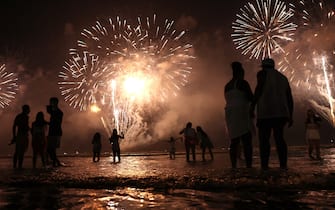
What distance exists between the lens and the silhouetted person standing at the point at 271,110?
17.9 feet

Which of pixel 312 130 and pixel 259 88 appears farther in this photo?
pixel 312 130

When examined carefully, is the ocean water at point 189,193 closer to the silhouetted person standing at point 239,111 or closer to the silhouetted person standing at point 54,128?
the silhouetted person standing at point 239,111

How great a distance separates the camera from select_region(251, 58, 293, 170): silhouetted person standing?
215 inches

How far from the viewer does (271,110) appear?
17.9 ft

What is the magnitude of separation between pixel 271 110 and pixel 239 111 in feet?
1.80

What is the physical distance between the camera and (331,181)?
4.25 m

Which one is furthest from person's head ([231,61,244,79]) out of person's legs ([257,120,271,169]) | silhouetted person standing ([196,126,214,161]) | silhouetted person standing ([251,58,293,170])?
silhouetted person standing ([196,126,214,161])

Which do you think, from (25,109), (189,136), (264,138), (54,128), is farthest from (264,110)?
(189,136)

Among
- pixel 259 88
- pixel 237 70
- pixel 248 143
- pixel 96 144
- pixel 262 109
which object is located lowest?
pixel 248 143

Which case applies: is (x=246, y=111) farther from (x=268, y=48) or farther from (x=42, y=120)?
(x=268, y=48)

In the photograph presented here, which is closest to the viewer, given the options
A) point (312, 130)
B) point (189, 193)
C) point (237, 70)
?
point (189, 193)

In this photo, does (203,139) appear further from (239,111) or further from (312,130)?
(239,111)

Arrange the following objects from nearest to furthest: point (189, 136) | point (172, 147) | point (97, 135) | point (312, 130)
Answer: point (312, 130) < point (189, 136) < point (97, 135) < point (172, 147)

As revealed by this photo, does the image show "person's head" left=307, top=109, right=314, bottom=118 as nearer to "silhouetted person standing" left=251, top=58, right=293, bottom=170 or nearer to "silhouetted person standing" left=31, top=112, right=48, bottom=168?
"silhouetted person standing" left=251, top=58, right=293, bottom=170
